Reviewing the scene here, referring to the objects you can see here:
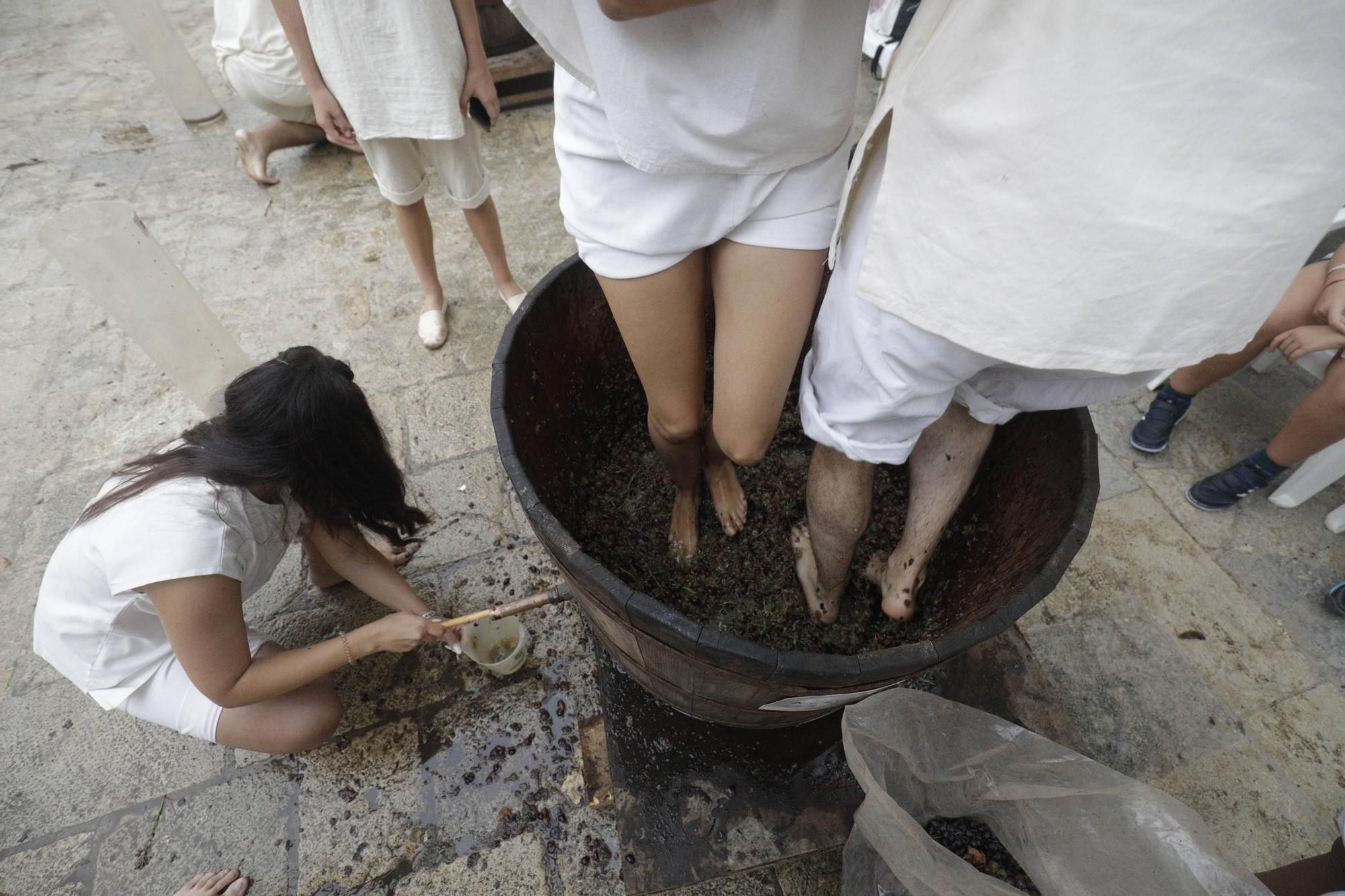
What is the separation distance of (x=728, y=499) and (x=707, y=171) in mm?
1025

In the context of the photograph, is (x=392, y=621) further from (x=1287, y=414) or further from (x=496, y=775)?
(x=1287, y=414)

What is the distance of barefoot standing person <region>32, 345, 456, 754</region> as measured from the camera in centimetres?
120

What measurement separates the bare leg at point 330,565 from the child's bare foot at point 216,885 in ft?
2.36

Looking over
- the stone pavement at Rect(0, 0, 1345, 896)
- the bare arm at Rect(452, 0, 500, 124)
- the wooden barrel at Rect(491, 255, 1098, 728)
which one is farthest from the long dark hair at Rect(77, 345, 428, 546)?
the bare arm at Rect(452, 0, 500, 124)

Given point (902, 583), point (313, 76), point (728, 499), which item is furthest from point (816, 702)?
point (313, 76)

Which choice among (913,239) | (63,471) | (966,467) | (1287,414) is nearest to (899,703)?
(966,467)

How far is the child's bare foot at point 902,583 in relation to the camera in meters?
1.52

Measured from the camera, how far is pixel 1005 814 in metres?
1.16

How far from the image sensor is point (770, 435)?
1.33 m

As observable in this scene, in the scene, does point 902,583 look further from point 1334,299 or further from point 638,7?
point 1334,299

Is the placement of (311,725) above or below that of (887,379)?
below

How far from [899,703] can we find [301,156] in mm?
4209

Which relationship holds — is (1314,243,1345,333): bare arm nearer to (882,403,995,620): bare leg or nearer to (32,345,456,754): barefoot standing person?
(882,403,995,620): bare leg

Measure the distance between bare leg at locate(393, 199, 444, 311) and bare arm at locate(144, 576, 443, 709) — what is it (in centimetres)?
157
